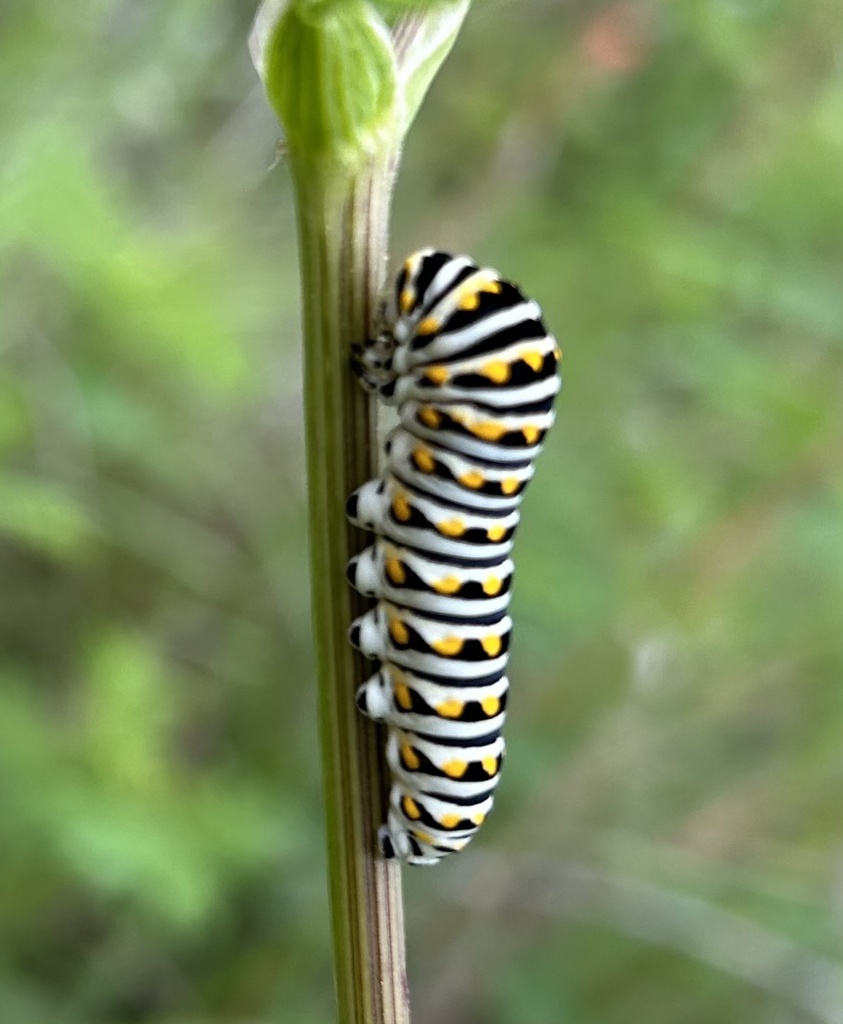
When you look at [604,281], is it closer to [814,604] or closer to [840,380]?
[840,380]

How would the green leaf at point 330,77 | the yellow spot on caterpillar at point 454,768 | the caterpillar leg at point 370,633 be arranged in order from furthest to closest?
the yellow spot on caterpillar at point 454,768
the caterpillar leg at point 370,633
the green leaf at point 330,77

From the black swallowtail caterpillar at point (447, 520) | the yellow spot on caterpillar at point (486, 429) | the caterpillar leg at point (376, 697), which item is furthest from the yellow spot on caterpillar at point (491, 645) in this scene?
the yellow spot on caterpillar at point (486, 429)

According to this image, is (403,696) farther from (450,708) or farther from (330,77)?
(330,77)

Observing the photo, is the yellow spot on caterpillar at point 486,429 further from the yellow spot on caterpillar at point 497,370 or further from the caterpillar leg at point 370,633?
the caterpillar leg at point 370,633

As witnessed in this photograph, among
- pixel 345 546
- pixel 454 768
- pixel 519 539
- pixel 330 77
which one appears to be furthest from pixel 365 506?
pixel 519 539

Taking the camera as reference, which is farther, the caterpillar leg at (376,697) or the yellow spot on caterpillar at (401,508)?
the yellow spot on caterpillar at (401,508)
